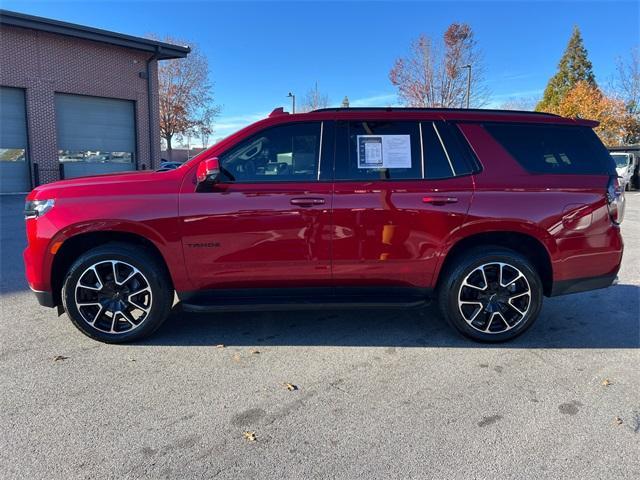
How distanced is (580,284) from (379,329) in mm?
1799

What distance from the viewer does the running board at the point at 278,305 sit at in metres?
3.74

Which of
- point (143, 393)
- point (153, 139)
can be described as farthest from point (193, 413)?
point (153, 139)

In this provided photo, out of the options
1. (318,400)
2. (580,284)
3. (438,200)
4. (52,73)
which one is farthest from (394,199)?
(52,73)

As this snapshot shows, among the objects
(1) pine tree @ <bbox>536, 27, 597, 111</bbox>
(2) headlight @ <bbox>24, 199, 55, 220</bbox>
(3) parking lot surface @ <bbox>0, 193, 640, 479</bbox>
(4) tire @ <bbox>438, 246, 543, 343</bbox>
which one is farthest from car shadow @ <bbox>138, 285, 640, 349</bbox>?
(1) pine tree @ <bbox>536, 27, 597, 111</bbox>

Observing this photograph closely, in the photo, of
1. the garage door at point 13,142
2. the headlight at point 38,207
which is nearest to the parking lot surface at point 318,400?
the headlight at point 38,207

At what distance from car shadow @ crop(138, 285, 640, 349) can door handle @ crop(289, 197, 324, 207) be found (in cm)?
120

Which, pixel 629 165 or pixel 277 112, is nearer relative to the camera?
pixel 277 112

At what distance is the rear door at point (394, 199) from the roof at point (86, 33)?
19824mm

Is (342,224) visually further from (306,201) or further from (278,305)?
(278,305)

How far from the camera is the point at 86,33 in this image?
1961 centimetres

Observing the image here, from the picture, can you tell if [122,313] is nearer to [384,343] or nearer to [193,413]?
[193,413]

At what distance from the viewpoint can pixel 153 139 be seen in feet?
74.9

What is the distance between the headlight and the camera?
3684mm

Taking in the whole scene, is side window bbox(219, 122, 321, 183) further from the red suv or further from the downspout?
the downspout
